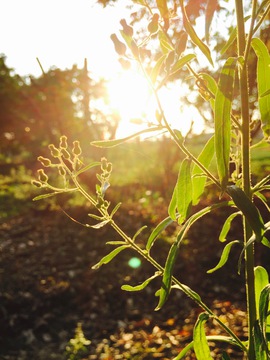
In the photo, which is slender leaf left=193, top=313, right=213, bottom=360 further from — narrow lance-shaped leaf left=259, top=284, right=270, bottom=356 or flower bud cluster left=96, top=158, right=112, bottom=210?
flower bud cluster left=96, top=158, right=112, bottom=210

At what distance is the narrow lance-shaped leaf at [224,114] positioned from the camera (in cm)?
109

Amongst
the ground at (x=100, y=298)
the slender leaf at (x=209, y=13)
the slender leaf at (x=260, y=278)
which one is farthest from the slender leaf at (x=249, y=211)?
the ground at (x=100, y=298)

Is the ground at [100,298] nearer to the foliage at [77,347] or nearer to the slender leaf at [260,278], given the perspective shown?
the foliage at [77,347]

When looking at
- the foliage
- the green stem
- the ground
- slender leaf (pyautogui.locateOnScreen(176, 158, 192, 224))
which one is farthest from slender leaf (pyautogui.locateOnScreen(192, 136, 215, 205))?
the foliage

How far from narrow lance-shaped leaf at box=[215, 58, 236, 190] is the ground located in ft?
9.50

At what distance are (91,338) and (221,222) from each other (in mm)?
3098

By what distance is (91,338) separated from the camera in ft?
13.7

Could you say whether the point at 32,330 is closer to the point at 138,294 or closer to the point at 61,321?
the point at 61,321

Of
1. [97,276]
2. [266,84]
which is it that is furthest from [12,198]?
[266,84]

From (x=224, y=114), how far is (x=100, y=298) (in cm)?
425

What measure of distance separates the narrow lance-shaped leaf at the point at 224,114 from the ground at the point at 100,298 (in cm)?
290

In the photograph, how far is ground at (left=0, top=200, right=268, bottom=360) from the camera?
3953 millimetres

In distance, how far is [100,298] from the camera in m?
4.95

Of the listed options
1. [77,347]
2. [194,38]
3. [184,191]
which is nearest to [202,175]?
[184,191]
